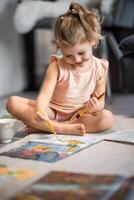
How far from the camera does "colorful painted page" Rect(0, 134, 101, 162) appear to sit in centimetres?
100

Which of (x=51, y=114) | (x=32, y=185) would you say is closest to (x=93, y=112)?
(x=51, y=114)

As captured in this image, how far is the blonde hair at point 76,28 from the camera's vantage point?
3.89ft

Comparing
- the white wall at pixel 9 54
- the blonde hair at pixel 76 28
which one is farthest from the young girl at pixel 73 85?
the white wall at pixel 9 54

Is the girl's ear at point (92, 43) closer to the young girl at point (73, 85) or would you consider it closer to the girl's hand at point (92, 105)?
the young girl at point (73, 85)

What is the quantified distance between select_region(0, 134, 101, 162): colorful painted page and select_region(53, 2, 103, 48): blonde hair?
0.92ft

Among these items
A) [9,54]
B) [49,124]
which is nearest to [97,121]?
[49,124]

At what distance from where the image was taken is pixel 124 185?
0.77m

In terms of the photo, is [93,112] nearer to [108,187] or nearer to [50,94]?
[50,94]

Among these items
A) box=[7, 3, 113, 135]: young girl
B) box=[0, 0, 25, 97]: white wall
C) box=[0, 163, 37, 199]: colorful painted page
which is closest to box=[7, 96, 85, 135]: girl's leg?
box=[7, 3, 113, 135]: young girl

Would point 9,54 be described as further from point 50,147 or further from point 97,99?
point 50,147

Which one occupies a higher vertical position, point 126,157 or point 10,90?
point 126,157

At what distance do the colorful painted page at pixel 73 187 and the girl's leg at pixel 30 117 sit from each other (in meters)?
0.38

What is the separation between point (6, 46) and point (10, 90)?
0.27m

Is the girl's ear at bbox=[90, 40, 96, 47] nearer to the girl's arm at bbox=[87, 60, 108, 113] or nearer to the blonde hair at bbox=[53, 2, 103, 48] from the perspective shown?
the blonde hair at bbox=[53, 2, 103, 48]
